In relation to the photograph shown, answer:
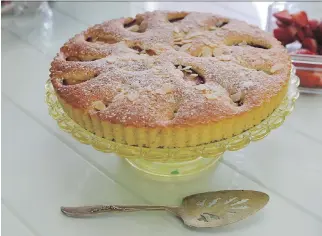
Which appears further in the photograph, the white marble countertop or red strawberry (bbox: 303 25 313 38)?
red strawberry (bbox: 303 25 313 38)

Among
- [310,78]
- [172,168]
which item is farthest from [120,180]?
[310,78]

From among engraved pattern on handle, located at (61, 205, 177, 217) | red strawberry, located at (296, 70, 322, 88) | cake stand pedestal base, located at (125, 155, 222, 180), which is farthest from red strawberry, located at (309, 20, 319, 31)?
engraved pattern on handle, located at (61, 205, 177, 217)

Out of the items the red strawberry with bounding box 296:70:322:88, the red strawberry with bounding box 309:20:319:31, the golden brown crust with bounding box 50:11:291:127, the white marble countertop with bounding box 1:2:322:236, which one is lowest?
the white marble countertop with bounding box 1:2:322:236

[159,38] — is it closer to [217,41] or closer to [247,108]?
[217,41]

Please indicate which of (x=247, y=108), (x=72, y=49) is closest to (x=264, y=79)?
(x=247, y=108)

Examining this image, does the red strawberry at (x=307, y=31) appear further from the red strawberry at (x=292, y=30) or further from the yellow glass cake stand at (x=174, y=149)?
the yellow glass cake stand at (x=174, y=149)

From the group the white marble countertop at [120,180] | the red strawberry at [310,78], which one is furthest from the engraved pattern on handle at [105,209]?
the red strawberry at [310,78]

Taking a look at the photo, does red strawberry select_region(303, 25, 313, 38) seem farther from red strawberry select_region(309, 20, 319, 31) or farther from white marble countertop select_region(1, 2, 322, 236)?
white marble countertop select_region(1, 2, 322, 236)
